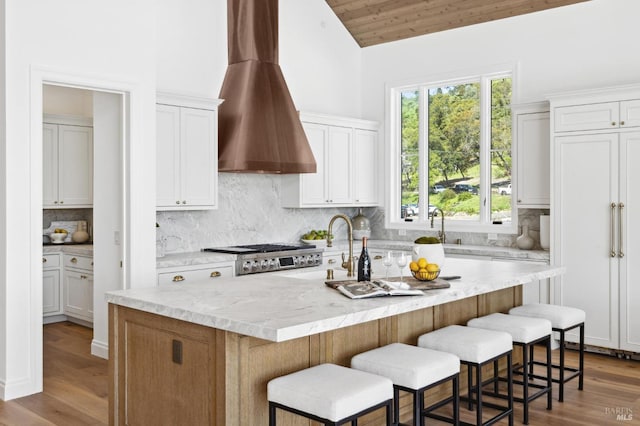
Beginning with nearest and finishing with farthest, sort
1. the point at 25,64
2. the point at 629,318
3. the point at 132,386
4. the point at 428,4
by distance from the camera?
1. the point at 132,386
2. the point at 25,64
3. the point at 629,318
4. the point at 428,4

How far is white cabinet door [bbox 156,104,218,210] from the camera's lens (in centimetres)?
554

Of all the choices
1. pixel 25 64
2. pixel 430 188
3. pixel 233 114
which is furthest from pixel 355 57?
pixel 25 64

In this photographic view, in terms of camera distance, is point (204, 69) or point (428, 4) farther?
point (428, 4)

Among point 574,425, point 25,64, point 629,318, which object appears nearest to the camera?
point 574,425

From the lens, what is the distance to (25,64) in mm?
4387

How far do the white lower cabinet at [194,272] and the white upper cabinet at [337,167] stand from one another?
1.43 metres

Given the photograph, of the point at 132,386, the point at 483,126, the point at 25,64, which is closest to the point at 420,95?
the point at 483,126

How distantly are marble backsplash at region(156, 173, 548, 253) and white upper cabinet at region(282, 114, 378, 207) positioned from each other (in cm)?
22

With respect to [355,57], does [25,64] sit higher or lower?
lower

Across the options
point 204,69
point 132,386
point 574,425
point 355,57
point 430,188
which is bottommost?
point 574,425

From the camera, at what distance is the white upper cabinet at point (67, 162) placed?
23.2 feet

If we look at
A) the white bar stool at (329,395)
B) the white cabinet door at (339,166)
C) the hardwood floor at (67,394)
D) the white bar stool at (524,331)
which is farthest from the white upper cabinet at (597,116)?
the hardwood floor at (67,394)

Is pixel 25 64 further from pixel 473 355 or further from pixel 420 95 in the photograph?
pixel 420 95

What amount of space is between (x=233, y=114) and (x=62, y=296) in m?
2.90
